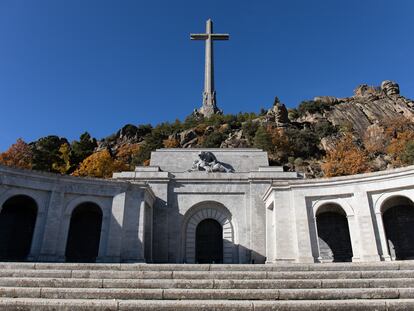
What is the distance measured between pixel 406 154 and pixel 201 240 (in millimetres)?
38226

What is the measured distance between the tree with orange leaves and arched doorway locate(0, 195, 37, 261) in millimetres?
31108

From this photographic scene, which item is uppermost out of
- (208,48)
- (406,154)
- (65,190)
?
(208,48)

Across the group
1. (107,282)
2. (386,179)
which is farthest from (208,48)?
(107,282)

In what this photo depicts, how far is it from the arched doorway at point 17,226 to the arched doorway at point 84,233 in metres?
2.44

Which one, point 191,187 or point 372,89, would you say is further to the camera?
point 372,89

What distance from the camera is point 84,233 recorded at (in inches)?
932

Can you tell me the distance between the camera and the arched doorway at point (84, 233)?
→ 908 inches

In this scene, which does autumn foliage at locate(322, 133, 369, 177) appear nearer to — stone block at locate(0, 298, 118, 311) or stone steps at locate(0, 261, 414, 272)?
stone steps at locate(0, 261, 414, 272)

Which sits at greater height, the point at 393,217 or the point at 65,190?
the point at 65,190

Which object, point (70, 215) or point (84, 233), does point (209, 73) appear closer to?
point (84, 233)

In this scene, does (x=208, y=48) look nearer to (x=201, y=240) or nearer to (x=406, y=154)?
(x=406, y=154)

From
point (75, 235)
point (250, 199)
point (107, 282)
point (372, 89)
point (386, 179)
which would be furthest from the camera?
point (372, 89)

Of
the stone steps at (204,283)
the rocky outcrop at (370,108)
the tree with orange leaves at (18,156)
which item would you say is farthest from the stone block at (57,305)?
the rocky outcrop at (370,108)

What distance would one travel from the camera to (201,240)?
989 inches
